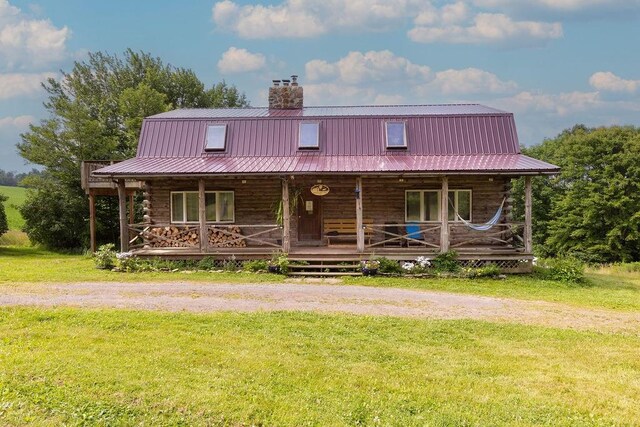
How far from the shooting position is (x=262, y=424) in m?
5.45

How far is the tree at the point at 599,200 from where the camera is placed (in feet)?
103

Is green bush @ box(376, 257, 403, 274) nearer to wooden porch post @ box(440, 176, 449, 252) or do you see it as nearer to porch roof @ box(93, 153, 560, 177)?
wooden porch post @ box(440, 176, 449, 252)

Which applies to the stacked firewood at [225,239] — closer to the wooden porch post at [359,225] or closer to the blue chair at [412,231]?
the wooden porch post at [359,225]

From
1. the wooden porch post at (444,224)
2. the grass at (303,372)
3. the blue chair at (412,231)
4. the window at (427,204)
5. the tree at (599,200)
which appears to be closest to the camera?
the grass at (303,372)

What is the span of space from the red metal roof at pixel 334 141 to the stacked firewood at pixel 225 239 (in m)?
2.48

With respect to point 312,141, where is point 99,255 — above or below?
below

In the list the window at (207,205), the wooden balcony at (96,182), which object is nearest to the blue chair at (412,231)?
the window at (207,205)


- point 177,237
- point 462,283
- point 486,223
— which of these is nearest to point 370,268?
point 462,283

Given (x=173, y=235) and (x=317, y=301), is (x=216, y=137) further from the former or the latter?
(x=317, y=301)

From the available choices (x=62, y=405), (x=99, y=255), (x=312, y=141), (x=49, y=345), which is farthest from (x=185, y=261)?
(x=62, y=405)

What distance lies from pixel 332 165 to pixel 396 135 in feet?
11.2

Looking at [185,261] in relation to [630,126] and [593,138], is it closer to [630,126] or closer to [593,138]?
[593,138]

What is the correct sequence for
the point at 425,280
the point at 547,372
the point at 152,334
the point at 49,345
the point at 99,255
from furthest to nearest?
1. the point at 99,255
2. the point at 425,280
3. the point at 152,334
4. the point at 49,345
5. the point at 547,372

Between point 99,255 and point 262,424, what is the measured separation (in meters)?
13.1
